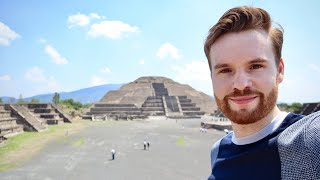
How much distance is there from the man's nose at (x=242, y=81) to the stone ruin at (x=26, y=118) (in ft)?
101

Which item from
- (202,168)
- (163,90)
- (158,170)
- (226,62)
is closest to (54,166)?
(158,170)

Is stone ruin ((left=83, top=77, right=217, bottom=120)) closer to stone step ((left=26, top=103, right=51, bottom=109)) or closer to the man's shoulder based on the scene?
stone step ((left=26, top=103, right=51, bottom=109))

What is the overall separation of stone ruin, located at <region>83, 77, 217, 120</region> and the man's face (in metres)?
60.7

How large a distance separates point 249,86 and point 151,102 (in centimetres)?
7857

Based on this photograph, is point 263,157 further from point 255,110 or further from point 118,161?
point 118,161

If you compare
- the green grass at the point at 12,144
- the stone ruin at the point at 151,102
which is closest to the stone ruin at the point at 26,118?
the green grass at the point at 12,144

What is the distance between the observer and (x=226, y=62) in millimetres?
1883

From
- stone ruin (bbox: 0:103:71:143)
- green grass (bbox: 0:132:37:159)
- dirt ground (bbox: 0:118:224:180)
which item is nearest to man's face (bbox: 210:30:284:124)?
dirt ground (bbox: 0:118:224:180)

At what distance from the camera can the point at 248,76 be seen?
5.95 feet

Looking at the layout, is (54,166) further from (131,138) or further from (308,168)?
(308,168)

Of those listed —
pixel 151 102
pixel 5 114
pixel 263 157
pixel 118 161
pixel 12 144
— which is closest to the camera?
pixel 263 157

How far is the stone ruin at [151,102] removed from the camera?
223 feet

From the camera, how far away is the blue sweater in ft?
4.84

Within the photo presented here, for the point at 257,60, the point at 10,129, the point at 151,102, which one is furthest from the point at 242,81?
the point at 151,102
